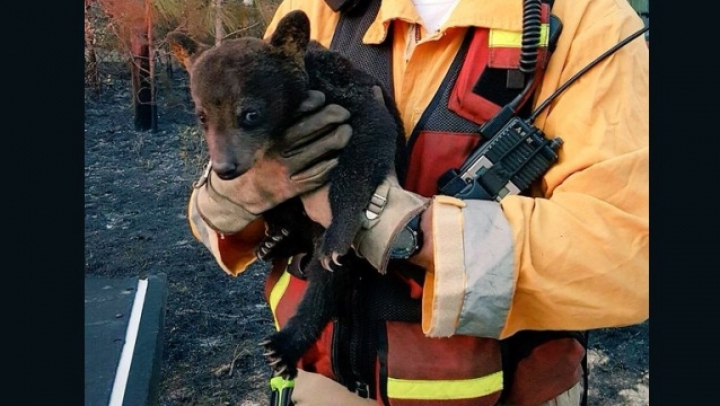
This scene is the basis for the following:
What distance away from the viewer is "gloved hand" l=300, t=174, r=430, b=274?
134cm

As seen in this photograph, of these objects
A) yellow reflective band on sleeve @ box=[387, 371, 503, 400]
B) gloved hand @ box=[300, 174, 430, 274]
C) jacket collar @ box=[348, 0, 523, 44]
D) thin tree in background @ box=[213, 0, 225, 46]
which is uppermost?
jacket collar @ box=[348, 0, 523, 44]

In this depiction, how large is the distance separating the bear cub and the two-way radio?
17cm

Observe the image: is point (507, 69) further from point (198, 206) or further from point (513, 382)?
point (198, 206)

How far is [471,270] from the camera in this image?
1229mm

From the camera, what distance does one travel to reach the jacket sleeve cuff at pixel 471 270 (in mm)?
1227

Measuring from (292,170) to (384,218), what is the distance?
9.2 inches

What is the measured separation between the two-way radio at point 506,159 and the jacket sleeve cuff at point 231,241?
0.52 meters

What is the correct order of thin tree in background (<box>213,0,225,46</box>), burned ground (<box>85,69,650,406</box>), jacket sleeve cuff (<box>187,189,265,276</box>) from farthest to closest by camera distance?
1. burned ground (<box>85,69,650,406</box>)
2. thin tree in background (<box>213,0,225,46</box>)
3. jacket sleeve cuff (<box>187,189,265,276</box>)

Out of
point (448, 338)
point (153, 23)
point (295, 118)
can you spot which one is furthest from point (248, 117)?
point (153, 23)

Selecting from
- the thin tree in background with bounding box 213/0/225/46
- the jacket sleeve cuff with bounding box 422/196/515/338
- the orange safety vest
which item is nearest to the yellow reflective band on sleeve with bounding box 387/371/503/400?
the orange safety vest

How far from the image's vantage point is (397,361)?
55.6 inches

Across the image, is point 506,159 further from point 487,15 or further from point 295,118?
point 295,118

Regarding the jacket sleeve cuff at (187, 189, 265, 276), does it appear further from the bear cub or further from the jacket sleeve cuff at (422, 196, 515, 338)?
the jacket sleeve cuff at (422, 196, 515, 338)

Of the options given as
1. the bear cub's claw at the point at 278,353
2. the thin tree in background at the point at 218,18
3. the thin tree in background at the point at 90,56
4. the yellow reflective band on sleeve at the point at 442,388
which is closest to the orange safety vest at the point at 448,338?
the yellow reflective band on sleeve at the point at 442,388
